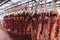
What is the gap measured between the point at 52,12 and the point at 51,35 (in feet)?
0.71

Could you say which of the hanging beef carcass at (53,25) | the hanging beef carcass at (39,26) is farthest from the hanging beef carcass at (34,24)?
the hanging beef carcass at (53,25)

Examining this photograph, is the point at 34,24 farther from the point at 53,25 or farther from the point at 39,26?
the point at 53,25

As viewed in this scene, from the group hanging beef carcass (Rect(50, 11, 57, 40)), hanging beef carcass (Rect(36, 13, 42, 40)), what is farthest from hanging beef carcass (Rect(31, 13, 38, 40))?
hanging beef carcass (Rect(50, 11, 57, 40))

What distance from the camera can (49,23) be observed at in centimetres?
144

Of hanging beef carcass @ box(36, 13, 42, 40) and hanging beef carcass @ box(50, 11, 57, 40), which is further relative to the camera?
hanging beef carcass @ box(36, 13, 42, 40)

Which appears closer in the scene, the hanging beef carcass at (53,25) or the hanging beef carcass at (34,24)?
Result: the hanging beef carcass at (53,25)

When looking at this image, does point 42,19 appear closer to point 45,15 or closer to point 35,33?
point 45,15

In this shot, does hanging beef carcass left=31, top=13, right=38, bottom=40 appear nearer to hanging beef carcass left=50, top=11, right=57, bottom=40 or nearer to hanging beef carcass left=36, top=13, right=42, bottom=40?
hanging beef carcass left=36, top=13, right=42, bottom=40

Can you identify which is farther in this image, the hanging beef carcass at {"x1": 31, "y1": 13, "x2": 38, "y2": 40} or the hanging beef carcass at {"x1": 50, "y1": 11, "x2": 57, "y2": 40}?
the hanging beef carcass at {"x1": 31, "y1": 13, "x2": 38, "y2": 40}

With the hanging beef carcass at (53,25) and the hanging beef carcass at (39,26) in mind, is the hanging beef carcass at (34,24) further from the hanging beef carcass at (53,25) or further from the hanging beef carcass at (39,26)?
the hanging beef carcass at (53,25)

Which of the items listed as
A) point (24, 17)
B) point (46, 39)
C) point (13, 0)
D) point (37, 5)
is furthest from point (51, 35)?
point (13, 0)

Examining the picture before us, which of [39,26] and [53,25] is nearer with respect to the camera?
[53,25]

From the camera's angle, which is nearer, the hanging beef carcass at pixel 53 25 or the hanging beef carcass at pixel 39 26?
the hanging beef carcass at pixel 53 25

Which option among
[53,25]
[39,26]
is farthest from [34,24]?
[53,25]
